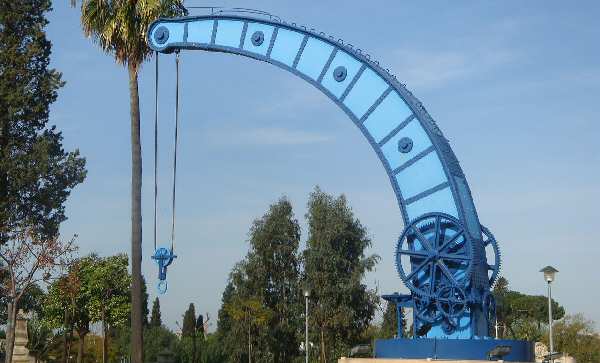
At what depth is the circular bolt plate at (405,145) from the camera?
24.5 meters

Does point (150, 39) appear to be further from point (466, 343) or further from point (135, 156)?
point (466, 343)

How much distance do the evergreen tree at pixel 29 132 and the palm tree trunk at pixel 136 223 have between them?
20.2 metres

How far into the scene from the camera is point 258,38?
26.9m

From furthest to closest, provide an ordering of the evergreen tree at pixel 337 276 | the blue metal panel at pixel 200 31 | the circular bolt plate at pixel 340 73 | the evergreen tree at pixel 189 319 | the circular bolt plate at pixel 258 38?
the evergreen tree at pixel 189 319, the evergreen tree at pixel 337 276, the blue metal panel at pixel 200 31, the circular bolt plate at pixel 258 38, the circular bolt plate at pixel 340 73

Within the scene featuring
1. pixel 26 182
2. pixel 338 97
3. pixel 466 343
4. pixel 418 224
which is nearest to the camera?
pixel 466 343

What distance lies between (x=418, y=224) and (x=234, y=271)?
1434 inches

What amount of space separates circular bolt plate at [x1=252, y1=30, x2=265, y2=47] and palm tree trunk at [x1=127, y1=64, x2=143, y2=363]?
13.5 ft

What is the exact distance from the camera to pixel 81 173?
49500 mm

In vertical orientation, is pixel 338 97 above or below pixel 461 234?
above

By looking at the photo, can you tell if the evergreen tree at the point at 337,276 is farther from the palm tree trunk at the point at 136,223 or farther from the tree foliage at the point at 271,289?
the palm tree trunk at the point at 136,223

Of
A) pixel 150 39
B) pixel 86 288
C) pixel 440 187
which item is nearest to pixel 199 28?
pixel 150 39

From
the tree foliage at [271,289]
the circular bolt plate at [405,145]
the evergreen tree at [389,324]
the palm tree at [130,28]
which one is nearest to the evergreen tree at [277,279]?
the tree foliage at [271,289]

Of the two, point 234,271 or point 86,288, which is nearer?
point 86,288

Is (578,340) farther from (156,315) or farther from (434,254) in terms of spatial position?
(156,315)
